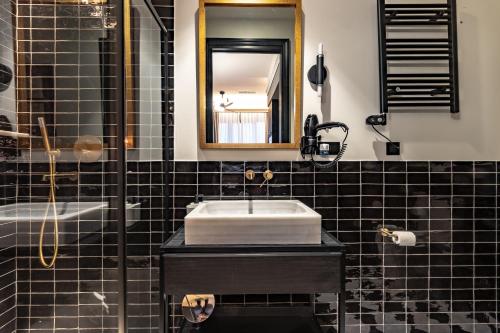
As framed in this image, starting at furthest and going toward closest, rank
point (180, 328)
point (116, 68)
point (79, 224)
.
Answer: point (180, 328) < point (79, 224) < point (116, 68)

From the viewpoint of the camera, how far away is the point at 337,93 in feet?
6.21

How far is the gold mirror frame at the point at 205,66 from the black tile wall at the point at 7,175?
1010 mm

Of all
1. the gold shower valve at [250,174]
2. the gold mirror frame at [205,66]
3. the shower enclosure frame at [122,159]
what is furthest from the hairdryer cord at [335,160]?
the shower enclosure frame at [122,159]

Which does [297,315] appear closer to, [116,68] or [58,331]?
[58,331]

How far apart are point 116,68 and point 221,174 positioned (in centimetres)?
84

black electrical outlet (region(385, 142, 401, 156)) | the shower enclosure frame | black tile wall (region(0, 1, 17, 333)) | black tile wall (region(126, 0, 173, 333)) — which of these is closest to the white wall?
black electrical outlet (region(385, 142, 401, 156))

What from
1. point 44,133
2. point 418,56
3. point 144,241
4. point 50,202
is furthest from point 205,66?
point 418,56

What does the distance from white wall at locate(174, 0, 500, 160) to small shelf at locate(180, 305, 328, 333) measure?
0.93 m

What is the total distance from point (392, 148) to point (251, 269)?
1.19m

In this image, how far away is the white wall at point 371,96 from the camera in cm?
188

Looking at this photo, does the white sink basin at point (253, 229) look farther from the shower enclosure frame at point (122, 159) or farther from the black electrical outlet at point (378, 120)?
the black electrical outlet at point (378, 120)

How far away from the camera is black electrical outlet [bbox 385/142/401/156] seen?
1884 mm

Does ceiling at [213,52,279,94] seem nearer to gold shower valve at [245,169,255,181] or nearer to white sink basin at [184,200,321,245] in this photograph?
gold shower valve at [245,169,255,181]

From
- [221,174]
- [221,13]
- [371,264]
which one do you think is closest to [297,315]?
[371,264]
